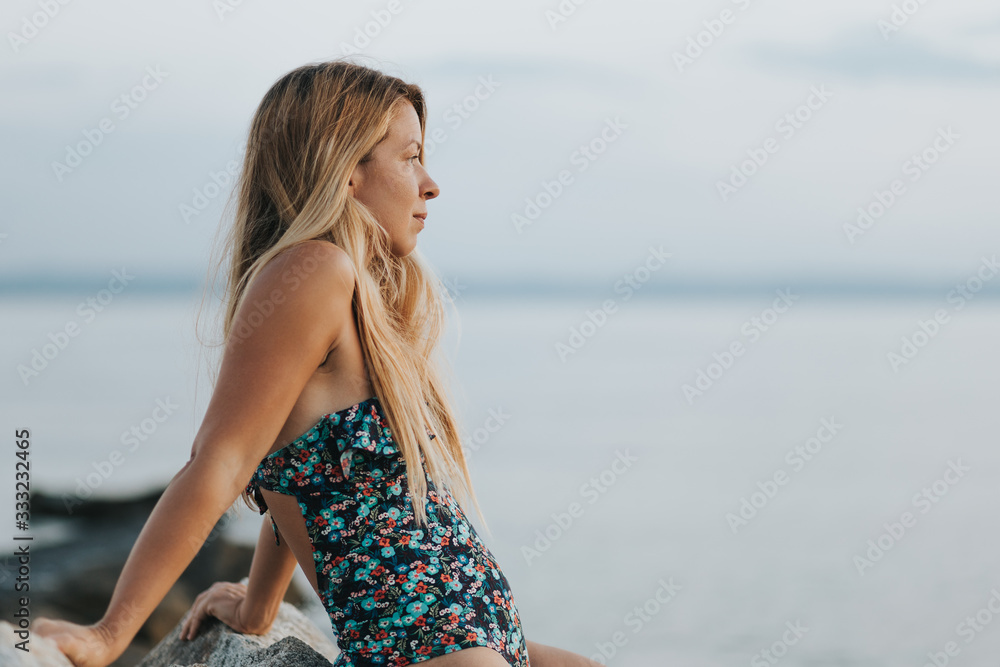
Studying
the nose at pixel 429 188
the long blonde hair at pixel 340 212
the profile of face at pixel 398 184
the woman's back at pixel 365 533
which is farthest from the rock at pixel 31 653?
the nose at pixel 429 188

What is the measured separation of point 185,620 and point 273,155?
5.17 feet

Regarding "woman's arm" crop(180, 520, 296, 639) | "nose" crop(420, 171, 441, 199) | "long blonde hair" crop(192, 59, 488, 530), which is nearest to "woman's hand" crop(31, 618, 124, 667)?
"long blonde hair" crop(192, 59, 488, 530)

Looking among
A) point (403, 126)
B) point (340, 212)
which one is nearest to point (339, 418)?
point (340, 212)

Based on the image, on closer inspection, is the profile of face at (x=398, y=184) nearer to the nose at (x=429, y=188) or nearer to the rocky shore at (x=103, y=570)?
the nose at (x=429, y=188)

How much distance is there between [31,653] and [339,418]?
66 cm

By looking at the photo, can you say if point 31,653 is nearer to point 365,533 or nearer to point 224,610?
point 365,533

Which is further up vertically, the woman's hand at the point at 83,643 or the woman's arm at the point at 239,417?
the woman's arm at the point at 239,417

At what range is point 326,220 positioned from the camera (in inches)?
79.4

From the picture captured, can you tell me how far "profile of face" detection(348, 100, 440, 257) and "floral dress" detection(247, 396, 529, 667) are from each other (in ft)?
1.49

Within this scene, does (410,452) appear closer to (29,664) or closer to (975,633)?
(29,664)

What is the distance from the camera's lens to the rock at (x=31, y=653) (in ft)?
4.80

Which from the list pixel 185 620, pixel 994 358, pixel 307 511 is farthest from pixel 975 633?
pixel 994 358

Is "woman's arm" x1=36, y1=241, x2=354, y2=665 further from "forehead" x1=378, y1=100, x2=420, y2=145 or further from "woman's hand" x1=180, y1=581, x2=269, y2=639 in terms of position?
"woman's hand" x1=180, y1=581, x2=269, y2=639

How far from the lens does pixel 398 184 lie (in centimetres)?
217
